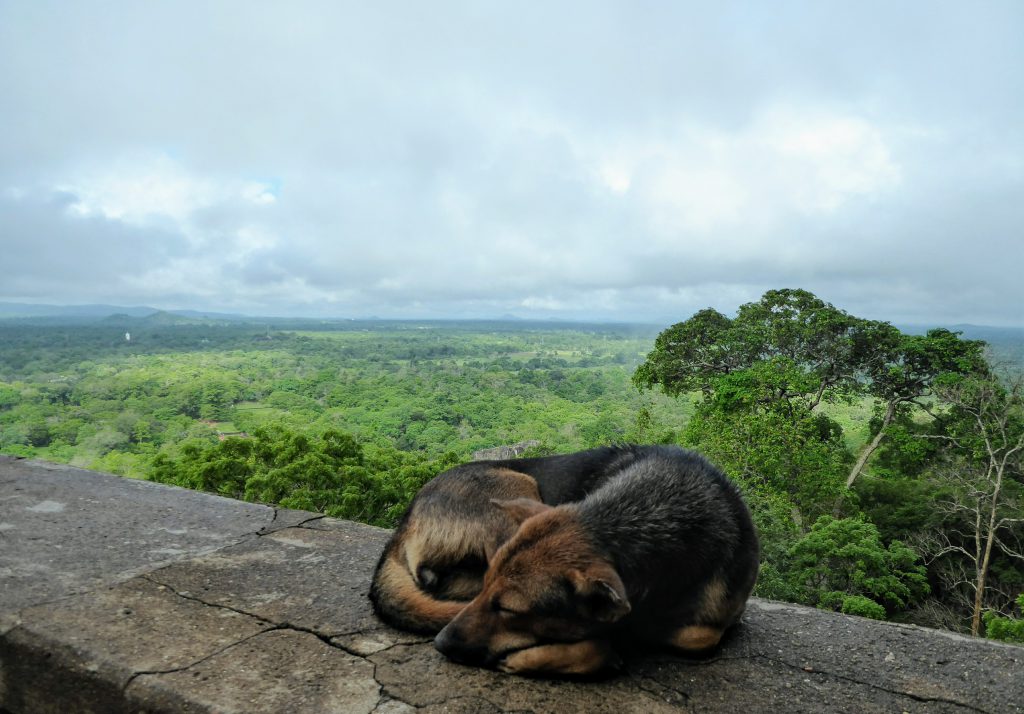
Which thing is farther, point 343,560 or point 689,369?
point 689,369

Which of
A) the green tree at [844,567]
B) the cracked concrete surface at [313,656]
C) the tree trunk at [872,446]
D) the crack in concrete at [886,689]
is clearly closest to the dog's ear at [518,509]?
the cracked concrete surface at [313,656]

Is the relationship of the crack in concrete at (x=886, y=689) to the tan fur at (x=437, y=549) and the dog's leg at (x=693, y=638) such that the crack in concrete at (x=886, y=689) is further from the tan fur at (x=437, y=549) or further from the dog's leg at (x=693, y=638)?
the tan fur at (x=437, y=549)

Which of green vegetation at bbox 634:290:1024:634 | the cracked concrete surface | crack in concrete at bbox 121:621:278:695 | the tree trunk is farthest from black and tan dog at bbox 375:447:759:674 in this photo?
the tree trunk

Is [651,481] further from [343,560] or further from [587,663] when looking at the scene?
[343,560]

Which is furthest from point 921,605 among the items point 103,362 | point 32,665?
point 103,362

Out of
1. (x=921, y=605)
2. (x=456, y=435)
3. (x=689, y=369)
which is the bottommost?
(x=921, y=605)

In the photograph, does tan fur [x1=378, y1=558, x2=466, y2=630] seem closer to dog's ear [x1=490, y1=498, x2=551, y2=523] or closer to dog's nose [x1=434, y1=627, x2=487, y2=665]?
dog's nose [x1=434, y1=627, x2=487, y2=665]
